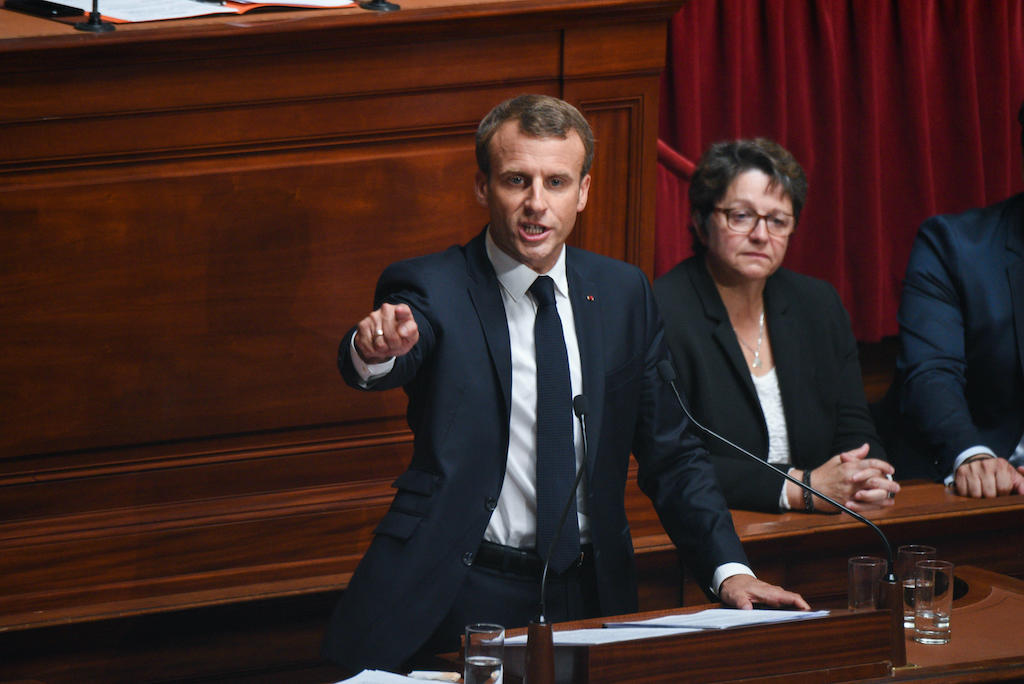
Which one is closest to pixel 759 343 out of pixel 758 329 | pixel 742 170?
pixel 758 329

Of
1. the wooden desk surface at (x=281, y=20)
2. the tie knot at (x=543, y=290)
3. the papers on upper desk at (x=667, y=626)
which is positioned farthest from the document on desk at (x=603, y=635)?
the wooden desk surface at (x=281, y=20)

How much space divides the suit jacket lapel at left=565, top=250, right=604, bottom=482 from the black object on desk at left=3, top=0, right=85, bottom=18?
1126 millimetres

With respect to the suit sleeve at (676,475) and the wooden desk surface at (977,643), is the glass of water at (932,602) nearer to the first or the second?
the wooden desk surface at (977,643)

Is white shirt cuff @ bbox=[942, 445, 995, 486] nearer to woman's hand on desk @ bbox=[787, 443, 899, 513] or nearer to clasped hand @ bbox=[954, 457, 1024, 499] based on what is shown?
clasped hand @ bbox=[954, 457, 1024, 499]

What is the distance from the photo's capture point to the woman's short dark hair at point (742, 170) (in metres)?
2.97

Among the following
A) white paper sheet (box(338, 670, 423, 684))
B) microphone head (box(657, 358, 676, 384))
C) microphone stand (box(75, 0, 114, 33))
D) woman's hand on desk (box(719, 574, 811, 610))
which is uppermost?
microphone stand (box(75, 0, 114, 33))

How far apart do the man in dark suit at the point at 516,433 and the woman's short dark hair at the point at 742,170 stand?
0.88 metres

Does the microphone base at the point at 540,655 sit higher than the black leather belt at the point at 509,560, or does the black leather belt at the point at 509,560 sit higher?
the black leather belt at the point at 509,560

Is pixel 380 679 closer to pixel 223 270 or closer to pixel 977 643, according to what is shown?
pixel 977 643

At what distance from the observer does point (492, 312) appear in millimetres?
2074

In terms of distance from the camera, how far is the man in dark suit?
1981 millimetres

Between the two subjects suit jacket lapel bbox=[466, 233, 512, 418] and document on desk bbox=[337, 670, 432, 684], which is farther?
suit jacket lapel bbox=[466, 233, 512, 418]

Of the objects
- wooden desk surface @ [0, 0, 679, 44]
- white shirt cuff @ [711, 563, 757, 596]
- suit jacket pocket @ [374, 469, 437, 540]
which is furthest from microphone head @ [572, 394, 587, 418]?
wooden desk surface @ [0, 0, 679, 44]

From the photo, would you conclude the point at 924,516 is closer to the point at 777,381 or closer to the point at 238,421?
the point at 777,381
